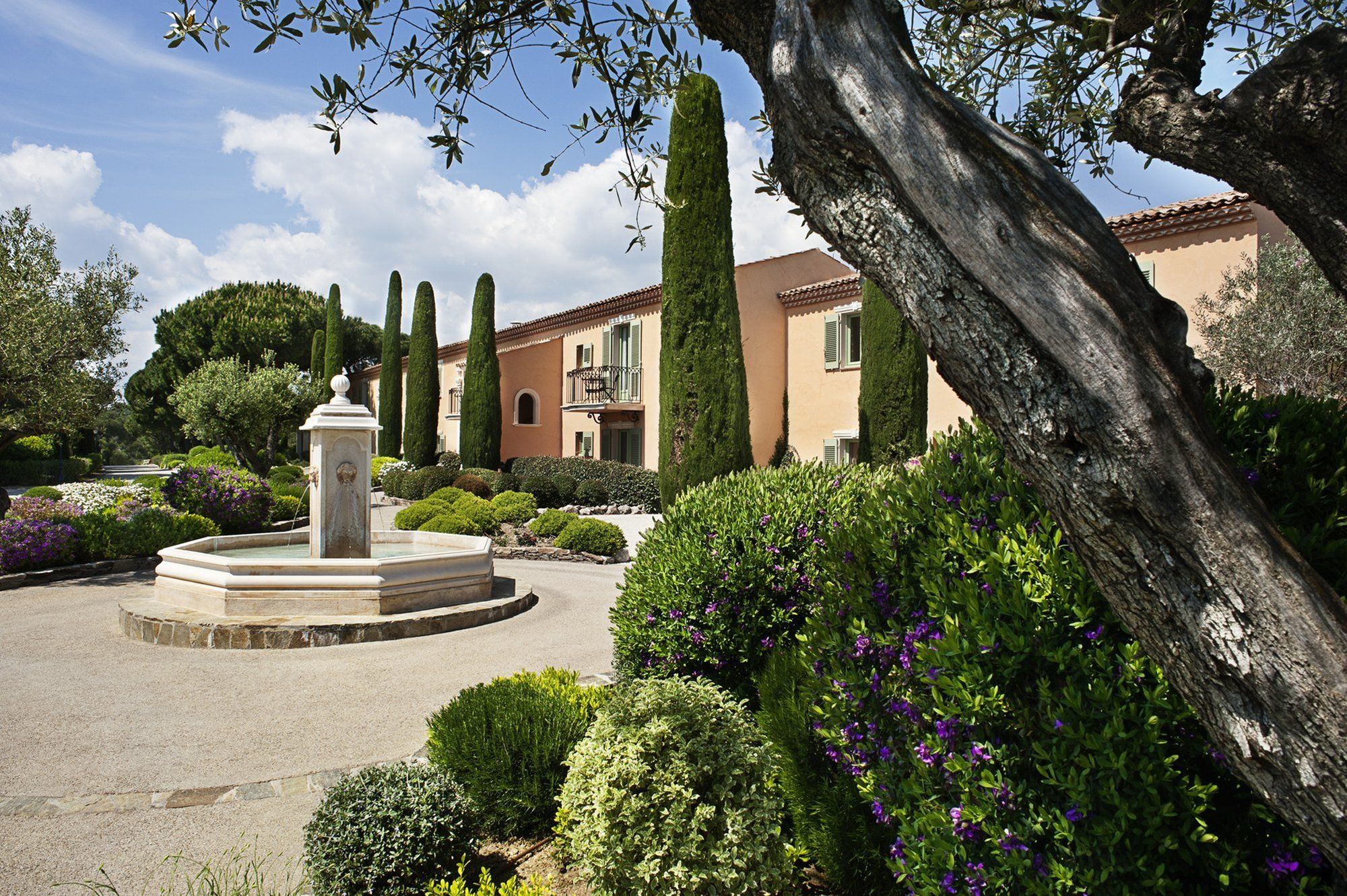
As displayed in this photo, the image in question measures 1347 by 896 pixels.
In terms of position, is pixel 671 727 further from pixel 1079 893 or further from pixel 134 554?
pixel 134 554

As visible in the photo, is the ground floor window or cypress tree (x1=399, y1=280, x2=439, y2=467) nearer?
the ground floor window

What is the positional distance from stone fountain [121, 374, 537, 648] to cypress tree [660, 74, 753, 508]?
681 cm

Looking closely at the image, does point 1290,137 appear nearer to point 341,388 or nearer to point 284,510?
point 341,388

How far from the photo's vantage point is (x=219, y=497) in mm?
16500

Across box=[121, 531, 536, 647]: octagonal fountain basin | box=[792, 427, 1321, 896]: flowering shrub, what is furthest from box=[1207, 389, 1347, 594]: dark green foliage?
box=[121, 531, 536, 647]: octagonal fountain basin

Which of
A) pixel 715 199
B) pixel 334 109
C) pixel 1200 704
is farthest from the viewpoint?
pixel 715 199

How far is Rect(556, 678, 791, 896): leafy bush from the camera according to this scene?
10.0 feet

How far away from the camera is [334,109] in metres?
4.25

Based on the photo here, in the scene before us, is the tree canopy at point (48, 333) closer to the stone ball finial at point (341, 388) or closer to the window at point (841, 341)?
the stone ball finial at point (341, 388)

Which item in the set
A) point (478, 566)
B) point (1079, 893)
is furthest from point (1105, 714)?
point (478, 566)

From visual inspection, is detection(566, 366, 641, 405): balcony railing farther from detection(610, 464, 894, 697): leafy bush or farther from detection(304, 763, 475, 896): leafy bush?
detection(304, 763, 475, 896): leafy bush

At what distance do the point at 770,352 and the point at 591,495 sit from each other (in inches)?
266

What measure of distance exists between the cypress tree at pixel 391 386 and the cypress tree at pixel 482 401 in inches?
368

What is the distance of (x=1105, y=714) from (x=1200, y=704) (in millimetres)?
575
